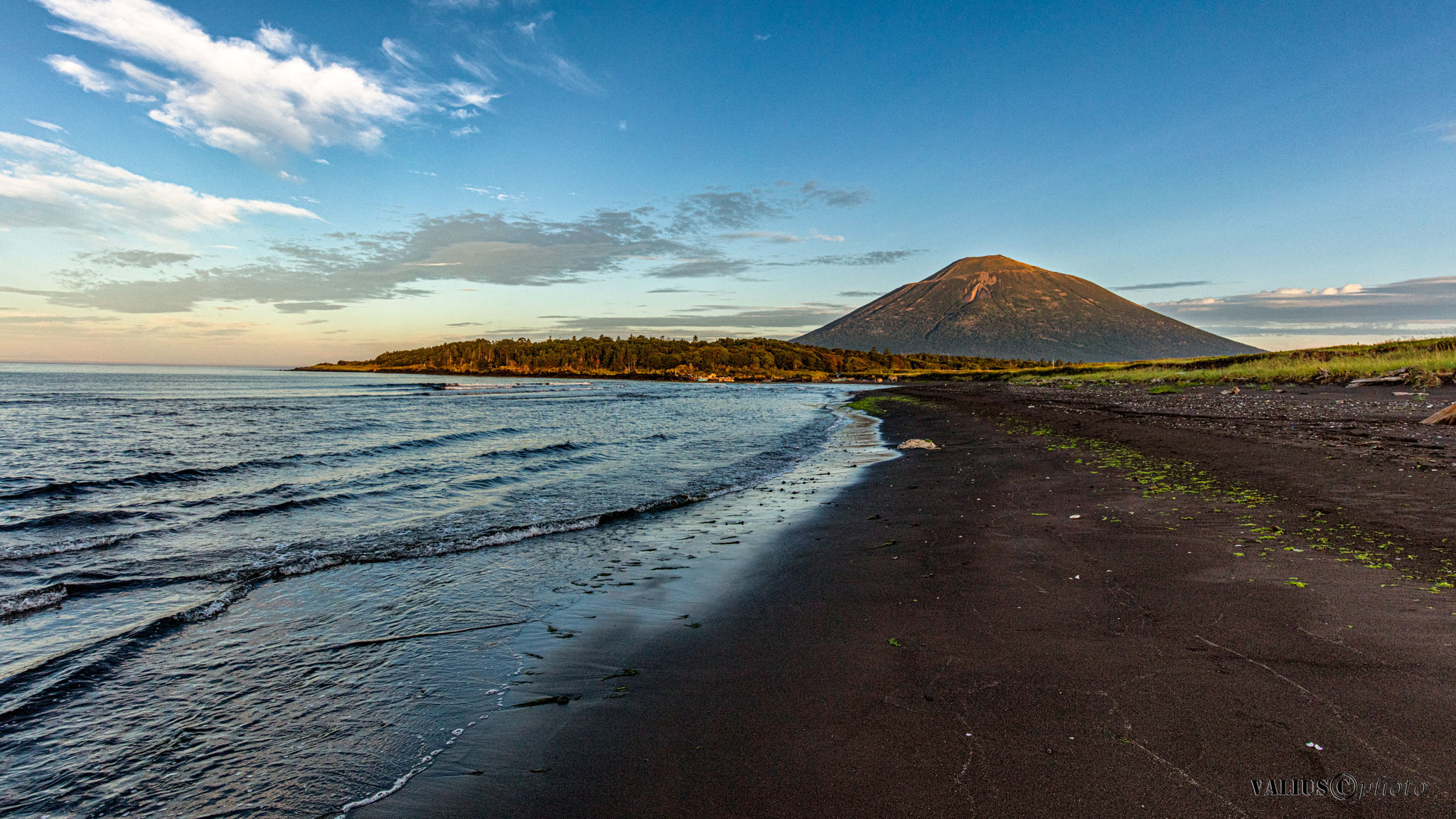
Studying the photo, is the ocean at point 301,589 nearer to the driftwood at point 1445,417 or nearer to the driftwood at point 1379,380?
the driftwood at point 1445,417

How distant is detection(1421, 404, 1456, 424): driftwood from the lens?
48.3ft

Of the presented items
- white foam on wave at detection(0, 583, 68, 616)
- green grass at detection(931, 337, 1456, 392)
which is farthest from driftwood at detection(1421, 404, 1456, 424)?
white foam on wave at detection(0, 583, 68, 616)

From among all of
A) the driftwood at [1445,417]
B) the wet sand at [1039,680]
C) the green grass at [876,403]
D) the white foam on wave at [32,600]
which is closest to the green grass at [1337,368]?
the driftwood at [1445,417]

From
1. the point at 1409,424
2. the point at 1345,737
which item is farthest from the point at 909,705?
the point at 1409,424

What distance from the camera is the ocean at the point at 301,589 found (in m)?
4.55

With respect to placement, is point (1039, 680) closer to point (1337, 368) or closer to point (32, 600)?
point (32, 600)

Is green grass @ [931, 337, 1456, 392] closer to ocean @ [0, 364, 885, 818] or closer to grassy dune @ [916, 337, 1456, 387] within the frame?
grassy dune @ [916, 337, 1456, 387]

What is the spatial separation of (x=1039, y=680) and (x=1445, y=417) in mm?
19035

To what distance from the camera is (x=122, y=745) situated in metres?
4.77

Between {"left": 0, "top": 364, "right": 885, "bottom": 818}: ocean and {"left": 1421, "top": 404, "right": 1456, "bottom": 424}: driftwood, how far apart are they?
14981 millimetres

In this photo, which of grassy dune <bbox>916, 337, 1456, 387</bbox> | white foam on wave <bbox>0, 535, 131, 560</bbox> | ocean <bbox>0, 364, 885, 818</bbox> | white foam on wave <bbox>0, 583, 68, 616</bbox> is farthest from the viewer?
grassy dune <bbox>916, 337, 1456, 387</bbox>

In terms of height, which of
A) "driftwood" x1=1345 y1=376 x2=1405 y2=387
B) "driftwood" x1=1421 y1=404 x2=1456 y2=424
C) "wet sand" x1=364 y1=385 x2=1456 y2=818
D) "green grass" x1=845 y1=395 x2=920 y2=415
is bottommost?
"green grass" x1=845 y1=395 x2=920 y2=415

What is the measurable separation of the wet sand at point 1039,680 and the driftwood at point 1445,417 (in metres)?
6.96

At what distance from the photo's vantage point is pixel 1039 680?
4.84m
